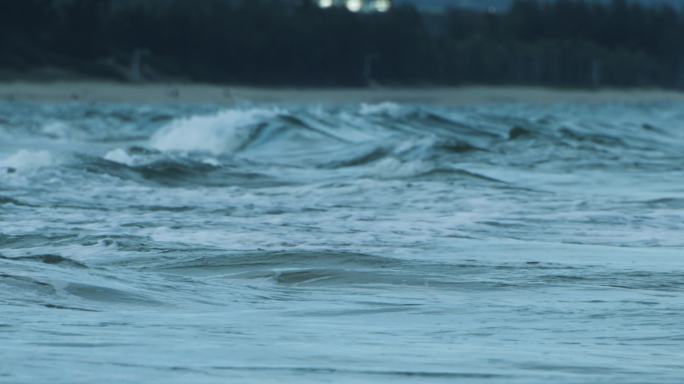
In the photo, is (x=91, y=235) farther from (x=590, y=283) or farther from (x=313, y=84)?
(x=313, y=84)

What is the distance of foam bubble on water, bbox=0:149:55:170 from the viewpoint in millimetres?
11680

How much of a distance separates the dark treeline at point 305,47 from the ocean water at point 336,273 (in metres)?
40.7

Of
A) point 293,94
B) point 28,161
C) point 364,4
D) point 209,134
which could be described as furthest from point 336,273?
point 364,4

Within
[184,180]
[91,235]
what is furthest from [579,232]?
[184,180]

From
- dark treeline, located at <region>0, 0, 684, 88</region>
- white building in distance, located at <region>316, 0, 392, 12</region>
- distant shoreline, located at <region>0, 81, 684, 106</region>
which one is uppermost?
white building in distance, located at <region>316, 0, 392, 12</region>

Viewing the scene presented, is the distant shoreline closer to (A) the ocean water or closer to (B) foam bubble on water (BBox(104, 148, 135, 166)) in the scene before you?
(B) foam bubble on water (BBox(104, 148, 135, 166))

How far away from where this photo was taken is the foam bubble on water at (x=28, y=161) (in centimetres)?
1168

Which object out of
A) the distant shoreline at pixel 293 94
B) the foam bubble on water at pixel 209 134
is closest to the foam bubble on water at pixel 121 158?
the foam bubble on water at pixel 209 134

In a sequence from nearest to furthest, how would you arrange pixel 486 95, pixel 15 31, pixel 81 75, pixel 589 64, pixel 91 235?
1. pixel 91 235
2. pixel 81 75
3. pixel 15 31
4. pixel 486 95
5. pixel 589 64

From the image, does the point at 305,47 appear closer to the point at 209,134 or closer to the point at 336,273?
the point at 209,134

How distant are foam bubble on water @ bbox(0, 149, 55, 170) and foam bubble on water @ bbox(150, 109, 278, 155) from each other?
4.66 metres

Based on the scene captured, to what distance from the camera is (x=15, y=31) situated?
57.1 m

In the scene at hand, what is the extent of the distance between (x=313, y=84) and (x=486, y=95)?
7669mm

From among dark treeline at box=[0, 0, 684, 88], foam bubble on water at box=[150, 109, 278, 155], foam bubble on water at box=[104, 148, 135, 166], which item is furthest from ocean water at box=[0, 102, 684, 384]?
dark treeline at box=[0, 0, 684, 88]
